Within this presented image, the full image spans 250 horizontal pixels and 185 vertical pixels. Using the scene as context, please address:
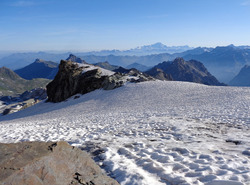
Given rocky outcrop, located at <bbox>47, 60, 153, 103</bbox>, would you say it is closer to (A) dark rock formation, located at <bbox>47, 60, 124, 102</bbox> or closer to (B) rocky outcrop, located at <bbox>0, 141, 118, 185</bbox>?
(A) dark rock formation, located at <bbox>47, 60, 124, 102</bbox>

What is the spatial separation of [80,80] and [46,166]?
163ft

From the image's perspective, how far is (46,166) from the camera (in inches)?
216

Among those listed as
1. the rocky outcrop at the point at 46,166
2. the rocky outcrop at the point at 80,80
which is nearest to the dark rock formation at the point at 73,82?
the rocky outcrop at the point at 80,80

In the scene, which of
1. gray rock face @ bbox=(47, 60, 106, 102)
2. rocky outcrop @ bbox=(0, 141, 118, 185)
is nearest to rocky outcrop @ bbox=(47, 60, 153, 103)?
gray rock face @ bbox=(47, 60, 106, 102)

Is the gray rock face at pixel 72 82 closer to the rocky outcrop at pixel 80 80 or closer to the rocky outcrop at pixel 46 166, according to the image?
the rocky outcrop at pixel 80 80

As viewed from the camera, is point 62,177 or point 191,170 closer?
point 62,177

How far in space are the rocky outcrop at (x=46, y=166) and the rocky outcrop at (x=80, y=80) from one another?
3999 cm

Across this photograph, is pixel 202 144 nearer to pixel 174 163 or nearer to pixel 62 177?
pixel 174 163

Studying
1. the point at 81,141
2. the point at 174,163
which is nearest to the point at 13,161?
the point at 174,163

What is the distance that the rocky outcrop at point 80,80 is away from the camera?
162 feet

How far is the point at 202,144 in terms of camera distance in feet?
32.4

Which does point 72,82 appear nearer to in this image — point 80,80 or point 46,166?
point 80,80

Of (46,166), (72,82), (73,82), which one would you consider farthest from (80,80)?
(46,166)

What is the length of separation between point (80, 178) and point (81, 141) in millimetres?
6027
